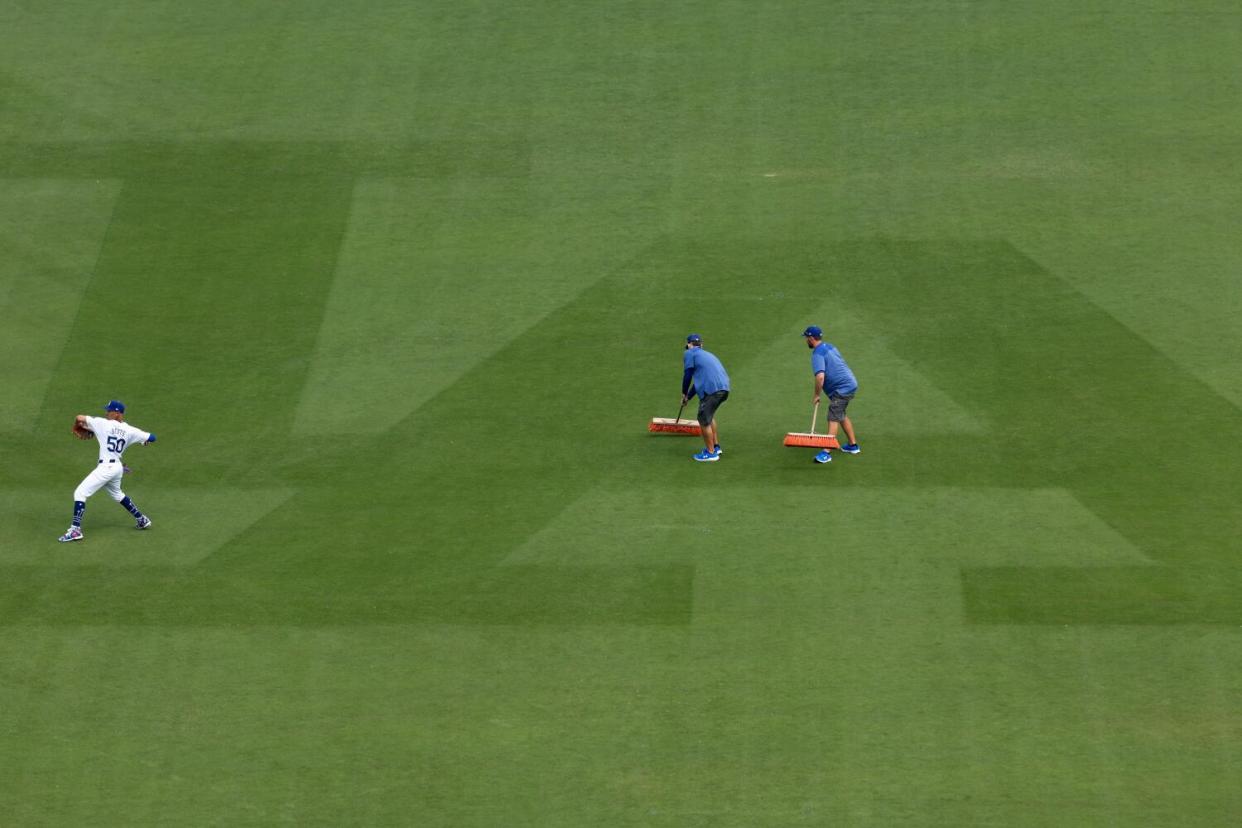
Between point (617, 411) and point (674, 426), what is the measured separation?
1411mm

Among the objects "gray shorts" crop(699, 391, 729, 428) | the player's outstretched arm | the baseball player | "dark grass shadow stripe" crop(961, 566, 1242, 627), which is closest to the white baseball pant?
the baseball player

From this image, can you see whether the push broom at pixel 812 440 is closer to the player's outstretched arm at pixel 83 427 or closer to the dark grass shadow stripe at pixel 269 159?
the dark grass shadow stripe at pixel 269 159

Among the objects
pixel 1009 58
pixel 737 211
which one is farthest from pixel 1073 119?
pixel 737 211

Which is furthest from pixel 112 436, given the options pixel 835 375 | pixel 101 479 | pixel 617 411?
pixel 835 375

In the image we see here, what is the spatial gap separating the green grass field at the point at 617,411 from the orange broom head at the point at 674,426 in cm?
21

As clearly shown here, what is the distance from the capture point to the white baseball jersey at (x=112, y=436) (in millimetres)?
26578

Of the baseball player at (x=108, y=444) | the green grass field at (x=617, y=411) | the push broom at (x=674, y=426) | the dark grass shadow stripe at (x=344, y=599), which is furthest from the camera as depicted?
the push broom at (x=674, y=426)

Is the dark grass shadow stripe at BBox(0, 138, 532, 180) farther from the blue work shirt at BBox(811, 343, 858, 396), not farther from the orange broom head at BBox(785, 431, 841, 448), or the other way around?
the blue work shirt at BBox(811, 343, 858, 396)

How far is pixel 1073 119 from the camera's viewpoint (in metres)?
36.8

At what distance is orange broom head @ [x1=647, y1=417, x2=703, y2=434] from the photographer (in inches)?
1144

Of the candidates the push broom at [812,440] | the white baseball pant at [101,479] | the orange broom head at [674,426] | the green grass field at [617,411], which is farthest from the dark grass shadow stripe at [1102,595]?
the white baseball pant at [101,479]

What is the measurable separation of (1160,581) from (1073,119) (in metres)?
14.1

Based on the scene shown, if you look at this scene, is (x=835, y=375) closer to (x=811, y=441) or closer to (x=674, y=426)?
(x=811, y=441)

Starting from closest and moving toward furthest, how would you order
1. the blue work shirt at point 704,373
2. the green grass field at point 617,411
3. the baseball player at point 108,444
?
the green grass field at point 617,411, the baseball player at point 108,444, the blue work shirt at point 704,373
